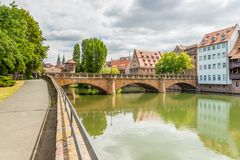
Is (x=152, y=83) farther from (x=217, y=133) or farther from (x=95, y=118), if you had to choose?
(x=217, y=133)

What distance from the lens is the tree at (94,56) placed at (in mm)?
63438

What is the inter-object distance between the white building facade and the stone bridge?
3.86 meters

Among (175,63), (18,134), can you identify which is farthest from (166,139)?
(175,63)

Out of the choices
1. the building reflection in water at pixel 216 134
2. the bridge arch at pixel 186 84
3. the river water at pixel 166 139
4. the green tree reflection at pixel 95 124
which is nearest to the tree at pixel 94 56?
the bridge arch at pixel 186 84

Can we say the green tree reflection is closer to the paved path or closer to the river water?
the river water

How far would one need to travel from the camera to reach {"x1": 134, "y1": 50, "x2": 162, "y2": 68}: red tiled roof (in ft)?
302

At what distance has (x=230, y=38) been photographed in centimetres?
5266

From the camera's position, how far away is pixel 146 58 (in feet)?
309

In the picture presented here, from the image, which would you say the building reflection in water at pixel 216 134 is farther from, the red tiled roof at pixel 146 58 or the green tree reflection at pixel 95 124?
the red tiled roof at pixel 146 58

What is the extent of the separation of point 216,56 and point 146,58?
1588 inches

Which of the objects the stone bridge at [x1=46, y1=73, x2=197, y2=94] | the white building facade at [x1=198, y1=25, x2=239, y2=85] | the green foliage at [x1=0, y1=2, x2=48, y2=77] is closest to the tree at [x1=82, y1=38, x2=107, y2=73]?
the stone bridge at [x1=46, y1=73, x2=197, y2=94]

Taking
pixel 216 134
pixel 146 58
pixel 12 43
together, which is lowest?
pixel 216 134

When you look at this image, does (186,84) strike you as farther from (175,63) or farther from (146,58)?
(146,58)

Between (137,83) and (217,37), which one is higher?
(217,37)
